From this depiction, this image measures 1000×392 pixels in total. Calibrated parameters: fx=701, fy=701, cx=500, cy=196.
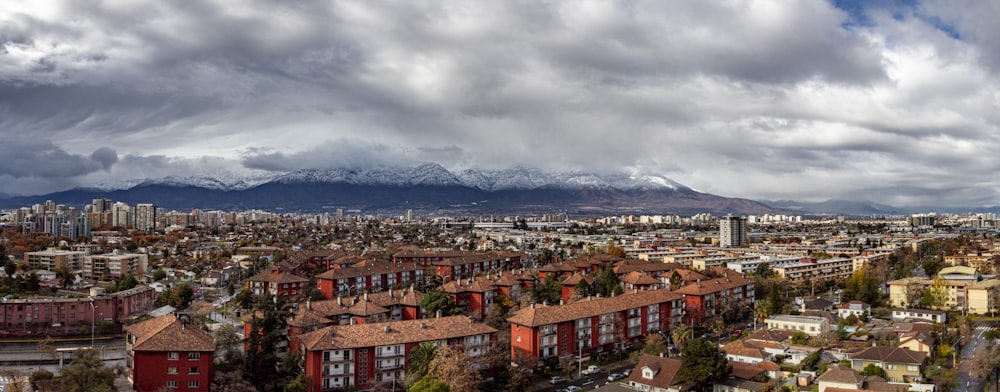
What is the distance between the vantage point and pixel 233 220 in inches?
6609

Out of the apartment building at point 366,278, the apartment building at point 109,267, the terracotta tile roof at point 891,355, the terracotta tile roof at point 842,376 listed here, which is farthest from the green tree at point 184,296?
the terracotta tile roof at point 891,355

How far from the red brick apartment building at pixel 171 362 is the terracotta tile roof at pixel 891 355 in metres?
27.4

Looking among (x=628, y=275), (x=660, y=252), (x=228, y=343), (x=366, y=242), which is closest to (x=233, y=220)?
(x=366, y=242)

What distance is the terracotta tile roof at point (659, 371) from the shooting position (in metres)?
29.1

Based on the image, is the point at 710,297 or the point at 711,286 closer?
the point at 710,297

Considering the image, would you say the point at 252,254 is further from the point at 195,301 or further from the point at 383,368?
the point at 383,368

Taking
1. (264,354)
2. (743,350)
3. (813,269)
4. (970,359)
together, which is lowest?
(970,359)

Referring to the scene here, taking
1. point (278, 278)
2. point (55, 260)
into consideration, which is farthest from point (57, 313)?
point (55, 260)

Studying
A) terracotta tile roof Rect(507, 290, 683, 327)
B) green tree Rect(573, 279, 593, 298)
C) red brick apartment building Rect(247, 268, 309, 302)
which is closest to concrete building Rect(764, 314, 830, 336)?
terracotta tile roof Rect(507, 290, 683, 327)

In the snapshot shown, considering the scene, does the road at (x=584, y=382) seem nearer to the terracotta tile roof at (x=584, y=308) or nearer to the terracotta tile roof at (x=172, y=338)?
the terracotta tile roof at (x=584, y=308)

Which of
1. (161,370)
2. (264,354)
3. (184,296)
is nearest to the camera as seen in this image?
(161,370)

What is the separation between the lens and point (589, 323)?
36.5 meters

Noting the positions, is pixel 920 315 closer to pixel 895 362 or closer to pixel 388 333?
pixel 895 362

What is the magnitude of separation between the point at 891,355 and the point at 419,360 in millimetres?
20186
